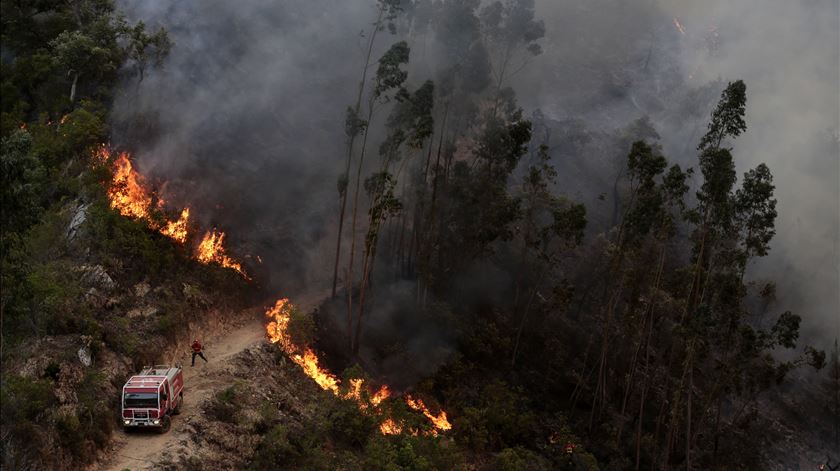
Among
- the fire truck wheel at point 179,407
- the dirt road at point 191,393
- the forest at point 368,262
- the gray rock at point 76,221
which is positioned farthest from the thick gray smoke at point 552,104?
the fire truck wheel at point 179,407

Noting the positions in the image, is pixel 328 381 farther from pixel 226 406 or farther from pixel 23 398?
pixel 23 398

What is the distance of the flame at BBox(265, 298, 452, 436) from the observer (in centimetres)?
3644

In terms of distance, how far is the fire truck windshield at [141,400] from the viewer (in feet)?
87.1

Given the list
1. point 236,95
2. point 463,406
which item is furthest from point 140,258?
point 236,95

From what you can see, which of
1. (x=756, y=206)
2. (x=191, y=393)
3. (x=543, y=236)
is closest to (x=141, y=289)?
(x=191, y=393)

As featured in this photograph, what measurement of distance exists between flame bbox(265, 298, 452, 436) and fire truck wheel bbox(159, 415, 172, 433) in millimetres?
10235

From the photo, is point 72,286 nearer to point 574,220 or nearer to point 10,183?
point 10,183

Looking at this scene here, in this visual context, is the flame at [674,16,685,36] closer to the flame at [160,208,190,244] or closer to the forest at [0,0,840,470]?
the forest at [0,0,840,470]

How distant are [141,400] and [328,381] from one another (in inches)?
607

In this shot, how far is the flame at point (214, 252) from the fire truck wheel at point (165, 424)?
57.2 ft

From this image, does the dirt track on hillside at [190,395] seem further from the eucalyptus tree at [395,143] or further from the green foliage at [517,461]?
the green foliage at [517,461]

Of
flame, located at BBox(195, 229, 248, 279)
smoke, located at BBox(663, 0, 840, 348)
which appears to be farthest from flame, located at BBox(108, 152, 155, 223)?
smoke, located at BBox(663, 0, 840, 348)

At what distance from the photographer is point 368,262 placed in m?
55.6

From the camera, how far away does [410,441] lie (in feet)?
114
